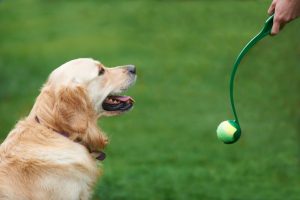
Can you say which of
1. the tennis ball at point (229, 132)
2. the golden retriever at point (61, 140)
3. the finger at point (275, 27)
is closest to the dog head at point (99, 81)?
the golden retriever at point (61, 140)

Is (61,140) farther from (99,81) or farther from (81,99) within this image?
(99,81)

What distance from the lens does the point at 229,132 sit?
6.70m

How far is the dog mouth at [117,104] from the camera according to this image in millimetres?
6980

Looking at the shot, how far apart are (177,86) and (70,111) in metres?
9.56

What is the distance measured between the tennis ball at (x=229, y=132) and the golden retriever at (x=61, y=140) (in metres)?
0.81

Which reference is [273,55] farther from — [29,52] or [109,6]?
[109,6]

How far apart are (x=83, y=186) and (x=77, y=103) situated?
660mm

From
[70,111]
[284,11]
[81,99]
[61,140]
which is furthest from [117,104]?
[284,11]

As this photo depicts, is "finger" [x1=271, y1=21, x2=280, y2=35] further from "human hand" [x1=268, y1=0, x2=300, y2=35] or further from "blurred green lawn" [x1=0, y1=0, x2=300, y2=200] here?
"blurred green lawn" [x1=0, y1=0, x2=300, y2=200]

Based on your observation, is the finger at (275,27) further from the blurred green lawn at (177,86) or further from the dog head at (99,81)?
the blurred green lawn at (177,86)

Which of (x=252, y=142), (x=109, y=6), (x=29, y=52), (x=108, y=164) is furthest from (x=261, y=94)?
(x=109, y=6)

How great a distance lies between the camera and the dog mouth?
22.9 feet

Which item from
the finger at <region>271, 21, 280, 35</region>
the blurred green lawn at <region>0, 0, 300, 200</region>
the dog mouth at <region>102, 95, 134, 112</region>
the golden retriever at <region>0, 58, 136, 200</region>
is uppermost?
the blurred green lawn at <region>0, 0, 300, 200</region>

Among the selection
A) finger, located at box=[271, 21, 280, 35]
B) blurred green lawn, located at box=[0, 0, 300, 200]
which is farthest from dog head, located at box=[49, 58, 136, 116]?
blurred green lawn, located at box=[0, 0, 300, 200]
